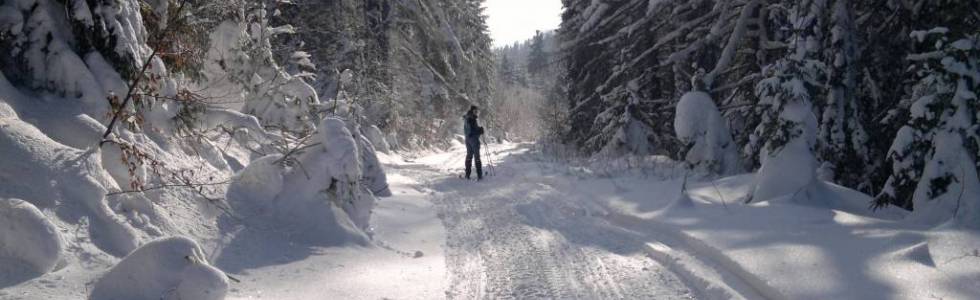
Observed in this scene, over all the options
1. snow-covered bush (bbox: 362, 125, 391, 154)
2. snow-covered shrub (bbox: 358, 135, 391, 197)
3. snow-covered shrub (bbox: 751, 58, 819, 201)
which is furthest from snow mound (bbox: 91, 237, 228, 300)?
snow-covered bush (bbox: 362, 125, 391, 154)

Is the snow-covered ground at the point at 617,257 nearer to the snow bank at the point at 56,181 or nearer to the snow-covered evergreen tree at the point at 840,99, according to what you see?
the snow bank at the point at 56,181

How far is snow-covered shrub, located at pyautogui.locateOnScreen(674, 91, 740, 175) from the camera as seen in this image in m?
9.94

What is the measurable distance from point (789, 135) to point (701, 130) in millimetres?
2466

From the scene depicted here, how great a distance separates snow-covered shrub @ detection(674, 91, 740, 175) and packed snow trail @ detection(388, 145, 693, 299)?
236 centimetres

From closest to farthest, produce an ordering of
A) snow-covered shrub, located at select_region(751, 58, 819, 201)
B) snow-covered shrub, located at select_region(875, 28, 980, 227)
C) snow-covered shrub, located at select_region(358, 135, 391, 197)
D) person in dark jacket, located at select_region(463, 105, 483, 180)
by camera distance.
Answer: snow-covered shrub, located at select_region(875, 28, 980, 227) → snow-covered shrub, located at select_region(751, 58, 819, 201) → snow-covered shrub, located at select_region(358, 135, 391, 197) → person in dark jacket, located at select_region(463, 105, 483, 180)

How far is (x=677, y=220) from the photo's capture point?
21.4 ft

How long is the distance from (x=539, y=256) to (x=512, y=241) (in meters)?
0.69

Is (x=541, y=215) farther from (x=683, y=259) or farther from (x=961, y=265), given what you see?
(x=961, y=265)

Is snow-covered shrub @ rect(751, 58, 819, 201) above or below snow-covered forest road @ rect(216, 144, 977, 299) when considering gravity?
above

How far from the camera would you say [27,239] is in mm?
3207

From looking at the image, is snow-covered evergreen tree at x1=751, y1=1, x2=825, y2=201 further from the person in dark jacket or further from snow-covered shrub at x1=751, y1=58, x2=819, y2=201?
the person in dark jacket

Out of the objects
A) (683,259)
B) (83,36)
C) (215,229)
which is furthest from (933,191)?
(83,36)

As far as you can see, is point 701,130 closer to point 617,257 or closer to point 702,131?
point 702,131

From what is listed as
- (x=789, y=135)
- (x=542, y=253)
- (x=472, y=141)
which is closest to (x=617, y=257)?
(x=542, y=253)
